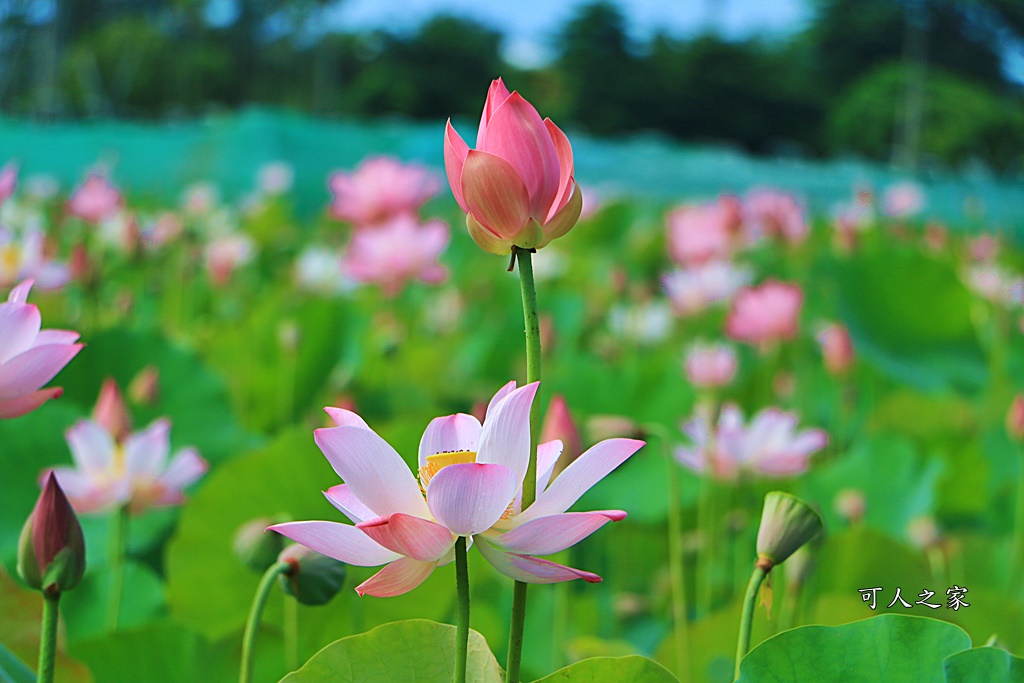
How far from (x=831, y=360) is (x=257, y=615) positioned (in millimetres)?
838

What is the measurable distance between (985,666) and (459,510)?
0.46 ft

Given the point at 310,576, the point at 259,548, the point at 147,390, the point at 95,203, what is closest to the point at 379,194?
the point at 95,203

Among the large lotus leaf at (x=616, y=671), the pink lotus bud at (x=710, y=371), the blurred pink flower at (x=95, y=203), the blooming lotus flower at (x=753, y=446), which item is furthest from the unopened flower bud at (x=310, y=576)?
the blurred pink flower at (x=95, y=203)

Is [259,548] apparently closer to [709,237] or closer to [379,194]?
[379,194]

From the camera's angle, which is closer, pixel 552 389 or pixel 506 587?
pixel 506 587

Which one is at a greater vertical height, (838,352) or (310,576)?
(310,576)

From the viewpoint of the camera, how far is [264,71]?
2138 cm

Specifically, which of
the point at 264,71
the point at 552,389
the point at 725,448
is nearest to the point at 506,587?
the point at 725,448

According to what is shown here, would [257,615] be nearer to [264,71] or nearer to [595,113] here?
[595,113]

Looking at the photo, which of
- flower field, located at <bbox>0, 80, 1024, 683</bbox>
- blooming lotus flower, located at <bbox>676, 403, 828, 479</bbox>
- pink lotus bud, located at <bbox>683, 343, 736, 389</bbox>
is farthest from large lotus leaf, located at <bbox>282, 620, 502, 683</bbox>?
pink lotus bud, located at <bbox>683, 343, 736, 389</bbox>

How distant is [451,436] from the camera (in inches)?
10.8

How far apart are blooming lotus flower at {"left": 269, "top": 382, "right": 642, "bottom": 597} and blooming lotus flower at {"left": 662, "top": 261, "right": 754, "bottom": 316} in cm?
116

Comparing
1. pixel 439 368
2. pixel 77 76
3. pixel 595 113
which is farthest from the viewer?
pixel 595 113

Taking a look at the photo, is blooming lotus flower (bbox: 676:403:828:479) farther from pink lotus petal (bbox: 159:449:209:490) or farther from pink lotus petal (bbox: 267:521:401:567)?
pink lotus petal (bbox: 267:521:401:567)
